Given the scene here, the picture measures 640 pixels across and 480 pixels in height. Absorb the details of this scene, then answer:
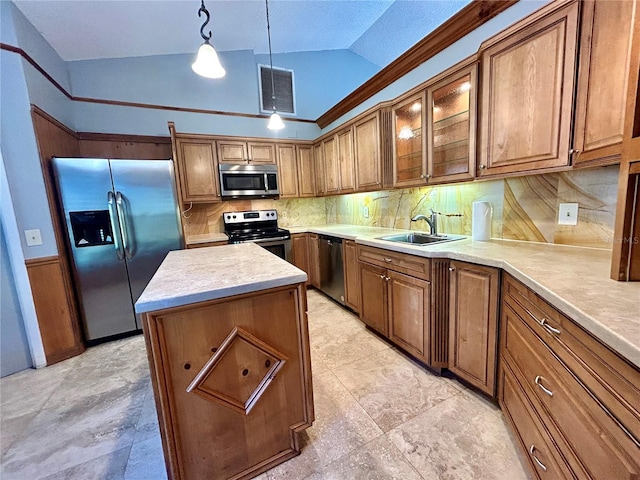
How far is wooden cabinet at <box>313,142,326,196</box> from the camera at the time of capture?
3.89m

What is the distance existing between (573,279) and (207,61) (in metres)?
2.25

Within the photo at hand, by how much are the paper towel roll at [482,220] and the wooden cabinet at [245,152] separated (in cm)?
279

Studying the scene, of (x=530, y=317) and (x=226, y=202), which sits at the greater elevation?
(x=226, y=202)

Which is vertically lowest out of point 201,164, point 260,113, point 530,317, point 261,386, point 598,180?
point 261,386

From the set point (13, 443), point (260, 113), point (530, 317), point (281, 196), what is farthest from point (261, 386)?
point (260, 113)

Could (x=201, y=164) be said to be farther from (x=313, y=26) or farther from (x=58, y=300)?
(x=313, y=26)

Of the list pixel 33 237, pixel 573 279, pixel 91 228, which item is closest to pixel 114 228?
pixel 91 228

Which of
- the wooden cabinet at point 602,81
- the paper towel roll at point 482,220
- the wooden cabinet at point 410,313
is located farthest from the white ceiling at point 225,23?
the wooden cabinet at point 410,313

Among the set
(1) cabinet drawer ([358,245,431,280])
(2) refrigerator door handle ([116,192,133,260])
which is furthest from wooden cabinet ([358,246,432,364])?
(2) refrigerator door handle ([116,192,133,260])

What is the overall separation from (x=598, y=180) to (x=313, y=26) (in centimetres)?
348

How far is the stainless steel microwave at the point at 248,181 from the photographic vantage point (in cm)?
352

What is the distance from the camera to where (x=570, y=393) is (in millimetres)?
854

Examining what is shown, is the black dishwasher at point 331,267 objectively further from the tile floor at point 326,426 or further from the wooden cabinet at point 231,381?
the wooden cabinet at point 231,381

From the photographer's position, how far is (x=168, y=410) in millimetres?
1084
